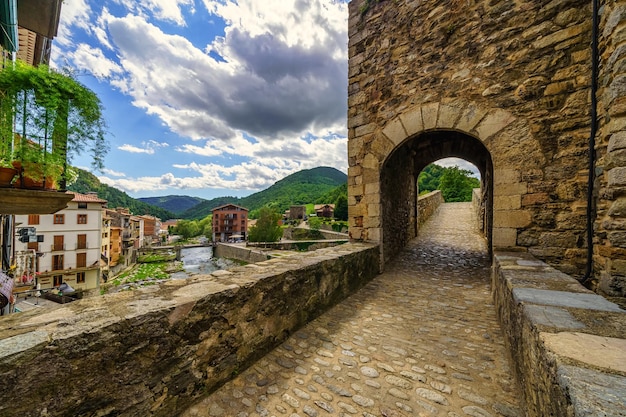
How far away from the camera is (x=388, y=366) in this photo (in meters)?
2.21

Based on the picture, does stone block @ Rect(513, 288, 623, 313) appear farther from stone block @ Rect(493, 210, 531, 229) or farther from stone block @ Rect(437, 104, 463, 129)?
stone block @ Rect(437, 104, 463, 129)

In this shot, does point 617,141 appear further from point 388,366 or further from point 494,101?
point 388,366

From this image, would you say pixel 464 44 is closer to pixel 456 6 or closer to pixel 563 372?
pixel 456 6

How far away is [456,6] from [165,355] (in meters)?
6.03

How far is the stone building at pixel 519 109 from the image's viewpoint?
2771mm

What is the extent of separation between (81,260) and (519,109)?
2954cm

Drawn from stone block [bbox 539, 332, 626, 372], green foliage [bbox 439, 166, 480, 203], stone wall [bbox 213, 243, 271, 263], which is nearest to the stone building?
stone block [bbox 539, 332, 626, 372]

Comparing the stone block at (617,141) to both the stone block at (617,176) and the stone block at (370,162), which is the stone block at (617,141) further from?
the stone block at (370,162)

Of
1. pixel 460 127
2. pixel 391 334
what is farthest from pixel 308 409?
pixel 460 127

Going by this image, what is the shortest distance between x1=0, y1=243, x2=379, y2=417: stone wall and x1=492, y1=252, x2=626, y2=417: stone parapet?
1895mm

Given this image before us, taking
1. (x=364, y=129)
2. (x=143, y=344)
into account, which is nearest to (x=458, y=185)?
(x=364, y=129)

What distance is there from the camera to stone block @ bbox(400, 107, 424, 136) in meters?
4.47

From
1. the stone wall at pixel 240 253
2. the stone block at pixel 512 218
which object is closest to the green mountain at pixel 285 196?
the stone wall at pixel 240 253

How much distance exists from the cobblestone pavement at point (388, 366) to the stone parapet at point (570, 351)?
54cm
